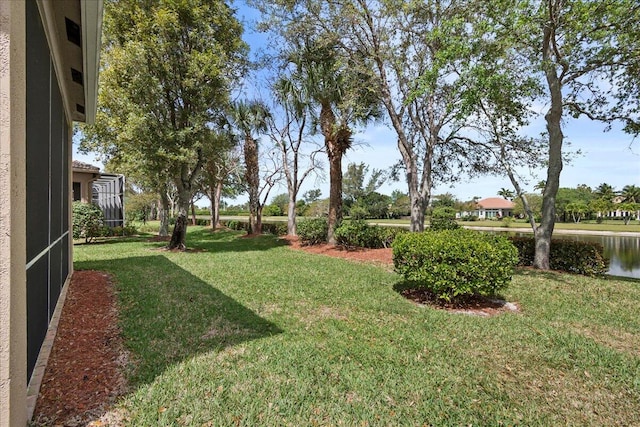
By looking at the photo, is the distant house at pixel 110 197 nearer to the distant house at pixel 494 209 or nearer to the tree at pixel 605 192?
the tree at pixel 605 192

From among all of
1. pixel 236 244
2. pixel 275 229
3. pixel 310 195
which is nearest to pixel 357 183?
pixel 310 195

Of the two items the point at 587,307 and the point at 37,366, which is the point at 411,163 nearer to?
the point at 587,307

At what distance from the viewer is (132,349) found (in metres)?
3.40

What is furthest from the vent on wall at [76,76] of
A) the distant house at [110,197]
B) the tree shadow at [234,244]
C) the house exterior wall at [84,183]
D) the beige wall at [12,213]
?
the distant house at [110,197]

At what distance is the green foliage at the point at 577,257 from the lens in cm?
840

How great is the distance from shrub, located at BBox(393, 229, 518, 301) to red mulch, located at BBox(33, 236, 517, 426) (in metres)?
0.42

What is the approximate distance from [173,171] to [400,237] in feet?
28.6

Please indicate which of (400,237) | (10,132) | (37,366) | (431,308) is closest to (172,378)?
(37,366)

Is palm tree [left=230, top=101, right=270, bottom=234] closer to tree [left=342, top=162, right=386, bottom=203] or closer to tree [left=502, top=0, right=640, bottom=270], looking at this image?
tree [left=502, top=0, right=640, bottom=270]

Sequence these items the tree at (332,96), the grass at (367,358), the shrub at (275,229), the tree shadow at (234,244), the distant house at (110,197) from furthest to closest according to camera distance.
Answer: the shrub at (275,229) < the distant house at (110,197) < the tree shadow at (234,244) < the tree at (332,96) < the grass at (367,358)

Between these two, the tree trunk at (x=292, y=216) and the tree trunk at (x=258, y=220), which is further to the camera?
the tree trunk at (x=258, y=220)

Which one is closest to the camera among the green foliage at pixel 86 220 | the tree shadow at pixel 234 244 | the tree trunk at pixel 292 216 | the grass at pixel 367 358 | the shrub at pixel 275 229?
the grass at pixel 367 358

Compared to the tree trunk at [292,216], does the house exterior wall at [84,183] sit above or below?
above

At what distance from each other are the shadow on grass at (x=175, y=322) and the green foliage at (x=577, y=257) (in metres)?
8.18
